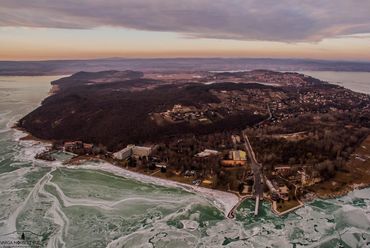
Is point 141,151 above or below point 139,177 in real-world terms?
above

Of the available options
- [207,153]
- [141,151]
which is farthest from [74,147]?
[207,153]

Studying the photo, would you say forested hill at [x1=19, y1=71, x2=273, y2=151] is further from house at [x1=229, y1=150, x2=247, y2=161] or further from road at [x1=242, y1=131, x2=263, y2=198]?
house at [x1=229, y1=150, x2=247, y2=161]

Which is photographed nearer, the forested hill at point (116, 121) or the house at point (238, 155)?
the house at point (238, 155)

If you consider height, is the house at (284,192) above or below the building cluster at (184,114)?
below

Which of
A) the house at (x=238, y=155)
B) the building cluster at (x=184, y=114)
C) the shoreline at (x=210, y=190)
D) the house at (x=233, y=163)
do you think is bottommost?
the shoreline at (x=210, y=190)

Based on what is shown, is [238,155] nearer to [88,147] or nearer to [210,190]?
[210,190]

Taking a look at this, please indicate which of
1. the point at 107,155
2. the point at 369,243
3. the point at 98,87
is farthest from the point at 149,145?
the point at 98,87

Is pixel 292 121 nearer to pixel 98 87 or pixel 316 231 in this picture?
pixel 316 231

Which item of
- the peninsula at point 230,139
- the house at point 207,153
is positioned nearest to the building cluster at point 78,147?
the peninsula at point 230,139

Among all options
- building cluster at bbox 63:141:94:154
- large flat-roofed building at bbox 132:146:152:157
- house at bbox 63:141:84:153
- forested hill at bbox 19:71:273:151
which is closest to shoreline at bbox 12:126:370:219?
building cluster at bbox 63:141:94:154

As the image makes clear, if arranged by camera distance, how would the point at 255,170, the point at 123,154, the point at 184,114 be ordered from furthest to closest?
the point at 184,114 < the point at 123,154 < the point at 255,170

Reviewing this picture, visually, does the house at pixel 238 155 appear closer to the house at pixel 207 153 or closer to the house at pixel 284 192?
the house at pixel 207 153
